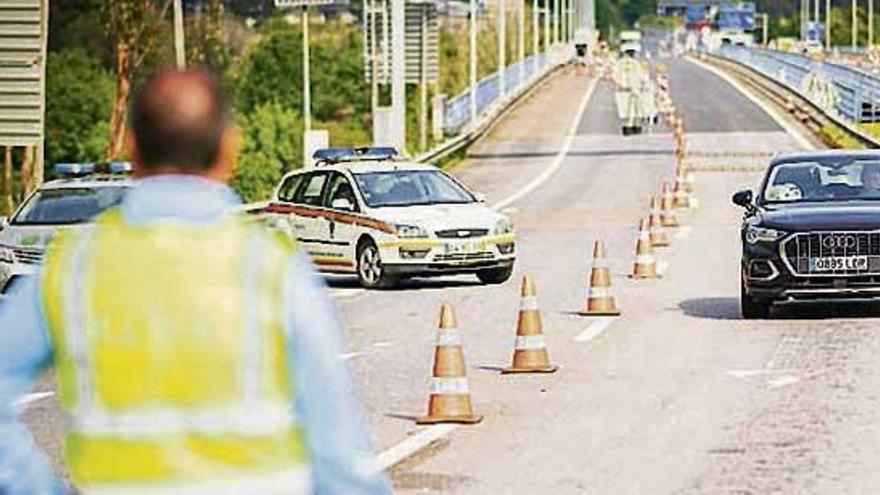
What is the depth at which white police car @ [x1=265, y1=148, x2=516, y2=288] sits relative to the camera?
27.3 m

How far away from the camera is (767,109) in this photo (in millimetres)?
87250

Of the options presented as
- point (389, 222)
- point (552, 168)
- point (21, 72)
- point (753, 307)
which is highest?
point (21, 72)

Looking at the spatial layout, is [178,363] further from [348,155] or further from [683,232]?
[683,232]

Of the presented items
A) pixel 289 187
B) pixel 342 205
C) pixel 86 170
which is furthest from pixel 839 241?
pixel 289 187

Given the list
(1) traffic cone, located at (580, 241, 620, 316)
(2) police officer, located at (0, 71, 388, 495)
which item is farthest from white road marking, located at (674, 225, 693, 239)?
(2) police officer, located at (0, 71, 388, 495)

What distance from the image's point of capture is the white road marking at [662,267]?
94.2 feet

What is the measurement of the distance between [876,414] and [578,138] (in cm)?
6101

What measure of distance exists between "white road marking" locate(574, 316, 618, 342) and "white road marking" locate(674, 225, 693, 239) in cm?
1385

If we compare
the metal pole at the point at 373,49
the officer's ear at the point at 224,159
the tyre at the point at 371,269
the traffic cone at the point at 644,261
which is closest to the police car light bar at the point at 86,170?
the tyre at the point at 371,269

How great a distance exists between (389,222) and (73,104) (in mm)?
74392

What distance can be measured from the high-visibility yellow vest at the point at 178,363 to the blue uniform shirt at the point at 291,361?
3cm

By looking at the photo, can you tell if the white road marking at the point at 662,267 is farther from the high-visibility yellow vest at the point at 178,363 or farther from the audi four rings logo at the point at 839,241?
the high-visibility yellow vest at the point at 178,363

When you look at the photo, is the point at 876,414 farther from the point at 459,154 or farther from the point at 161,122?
the point at 459,154

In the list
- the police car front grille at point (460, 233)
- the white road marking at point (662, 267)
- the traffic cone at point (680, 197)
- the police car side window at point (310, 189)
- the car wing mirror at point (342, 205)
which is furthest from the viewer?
the traffic cone at point (680, 197)
